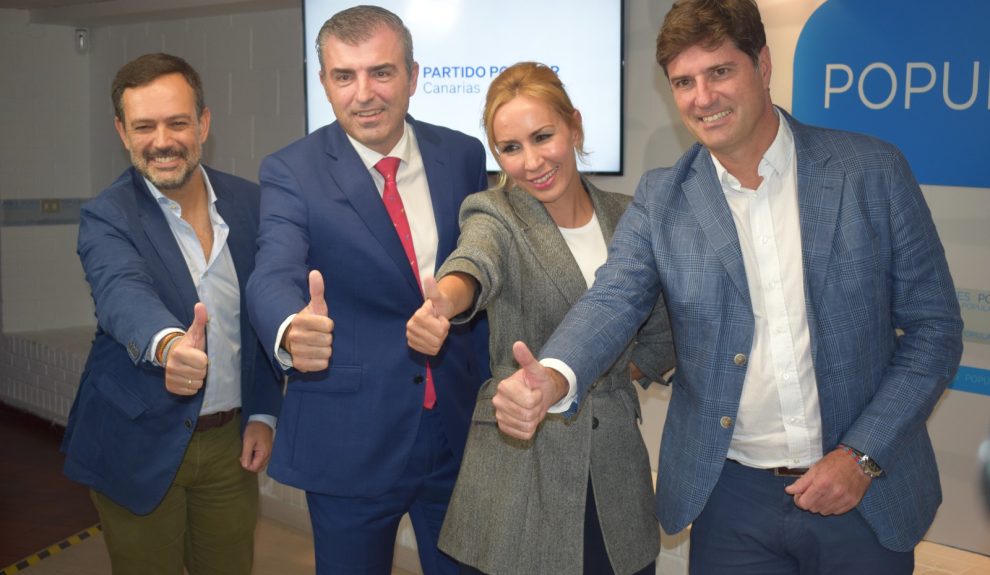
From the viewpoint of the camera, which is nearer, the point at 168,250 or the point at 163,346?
the point at 163,346

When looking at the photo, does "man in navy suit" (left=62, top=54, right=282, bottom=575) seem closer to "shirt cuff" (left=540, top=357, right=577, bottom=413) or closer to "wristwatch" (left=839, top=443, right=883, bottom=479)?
"shirt cuff" (left=540, top=357, right=577, bottom=413)

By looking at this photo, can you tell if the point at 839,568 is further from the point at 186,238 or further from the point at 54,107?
the point at 54,107

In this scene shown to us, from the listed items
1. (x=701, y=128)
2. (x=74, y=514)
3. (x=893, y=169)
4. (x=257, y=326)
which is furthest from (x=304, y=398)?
(x=74, y=514)

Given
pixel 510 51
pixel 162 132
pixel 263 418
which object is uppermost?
pixel 510 51

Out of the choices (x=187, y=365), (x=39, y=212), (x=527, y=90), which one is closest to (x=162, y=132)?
(x=187, y=365)

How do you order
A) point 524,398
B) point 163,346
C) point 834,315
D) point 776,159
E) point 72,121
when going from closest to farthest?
1. point 524,398
2. point 834,315
3. point 776,159
4. point 163,346
5. point 72,121

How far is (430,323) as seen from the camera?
1742 millimetres

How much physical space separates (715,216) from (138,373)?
55.0 inches

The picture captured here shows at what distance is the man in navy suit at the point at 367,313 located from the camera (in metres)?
2.12

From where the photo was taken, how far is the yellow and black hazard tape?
13.8 feet

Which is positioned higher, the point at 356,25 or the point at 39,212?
the point at 356,25

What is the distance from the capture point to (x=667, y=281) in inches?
71.5

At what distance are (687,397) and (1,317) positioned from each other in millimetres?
6397

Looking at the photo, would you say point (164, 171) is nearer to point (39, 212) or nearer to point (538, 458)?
point (538, 458)
